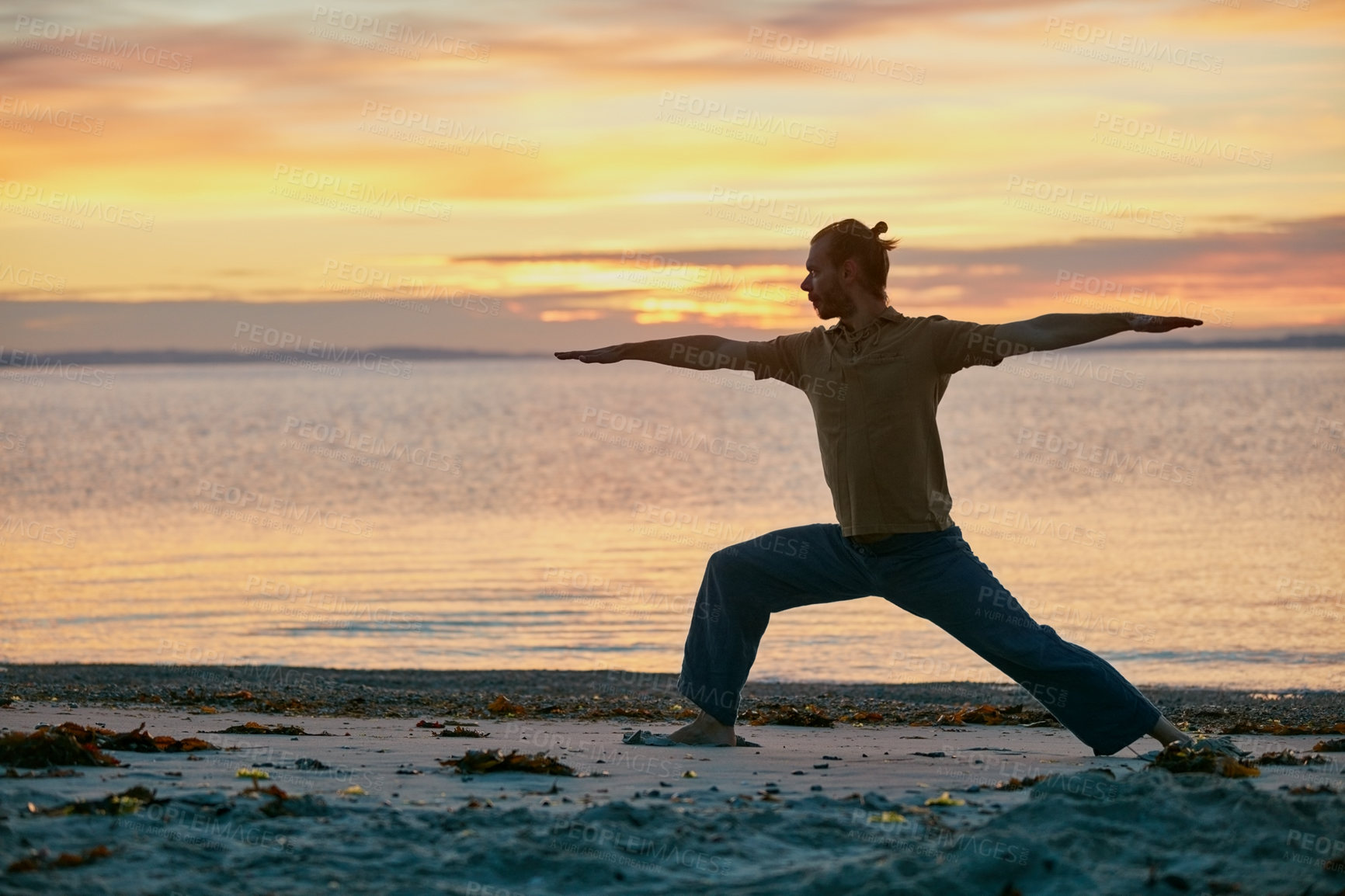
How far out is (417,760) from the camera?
6.25 meters

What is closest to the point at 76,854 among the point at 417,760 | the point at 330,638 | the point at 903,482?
the point at 417,760

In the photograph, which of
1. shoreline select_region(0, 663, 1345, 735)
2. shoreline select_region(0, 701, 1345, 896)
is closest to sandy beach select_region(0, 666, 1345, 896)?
shoreline select_region(0, 701, 1345, 896)

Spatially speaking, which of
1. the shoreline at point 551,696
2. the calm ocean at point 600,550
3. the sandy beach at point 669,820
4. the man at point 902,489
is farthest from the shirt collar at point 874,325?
the calm ocean at point 600,550

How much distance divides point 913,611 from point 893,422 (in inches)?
37.9

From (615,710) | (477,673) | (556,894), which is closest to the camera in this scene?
(556,894)

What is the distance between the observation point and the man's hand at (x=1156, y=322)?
17.8 feet

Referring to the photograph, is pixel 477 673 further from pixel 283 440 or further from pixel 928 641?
pixel 283 440

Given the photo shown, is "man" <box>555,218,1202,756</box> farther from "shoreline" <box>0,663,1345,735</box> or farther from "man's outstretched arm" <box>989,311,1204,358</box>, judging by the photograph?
"shoreline" <box>0,663,1345,735</box>

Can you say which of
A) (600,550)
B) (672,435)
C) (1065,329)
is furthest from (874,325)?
(672,435)

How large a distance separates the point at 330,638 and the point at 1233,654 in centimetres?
1088

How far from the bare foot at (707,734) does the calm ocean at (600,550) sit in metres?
7.23

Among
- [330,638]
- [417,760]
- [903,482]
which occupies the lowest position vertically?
[330,638]

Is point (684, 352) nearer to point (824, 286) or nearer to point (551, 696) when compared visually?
point (824, 286)

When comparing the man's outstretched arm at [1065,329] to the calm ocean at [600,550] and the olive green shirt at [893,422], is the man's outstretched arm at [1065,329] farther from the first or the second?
the calm ocean at [600,550]
